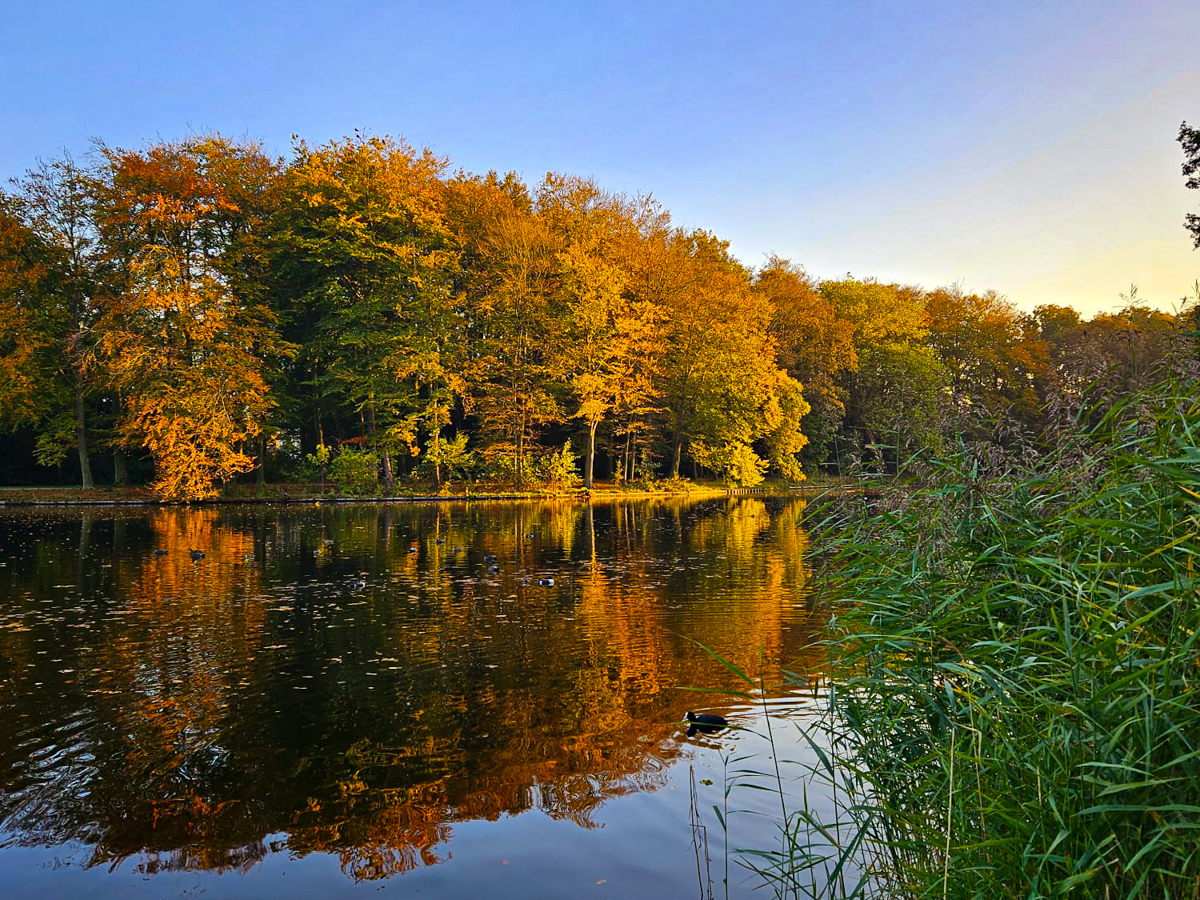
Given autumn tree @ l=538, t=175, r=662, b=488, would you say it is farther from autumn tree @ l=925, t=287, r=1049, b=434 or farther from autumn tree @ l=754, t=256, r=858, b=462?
autumn tree @ l=925, t=287, r=1049, b=434

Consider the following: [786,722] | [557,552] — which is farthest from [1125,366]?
[557,552]

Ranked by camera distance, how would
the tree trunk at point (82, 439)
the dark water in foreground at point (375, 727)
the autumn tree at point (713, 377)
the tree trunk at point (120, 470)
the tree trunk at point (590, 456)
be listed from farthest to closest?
the autumn tree at point (713, 377) → the tree trunk at point (590, 456) → the tree trunk at point (120, 470) → the tree trunk at point (82, 439) → the dark water in foreground at point (375, 727)

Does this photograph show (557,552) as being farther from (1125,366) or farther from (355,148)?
(355,148)

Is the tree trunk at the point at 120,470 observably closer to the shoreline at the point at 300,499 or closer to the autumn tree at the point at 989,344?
the shoreline at the point at 300,499

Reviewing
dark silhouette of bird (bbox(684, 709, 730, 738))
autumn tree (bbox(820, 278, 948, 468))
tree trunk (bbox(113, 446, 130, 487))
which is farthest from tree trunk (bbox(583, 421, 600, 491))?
dark silhouette of bird (bbox(684, 709, 730, 738))

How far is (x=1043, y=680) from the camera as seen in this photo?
3.62 m

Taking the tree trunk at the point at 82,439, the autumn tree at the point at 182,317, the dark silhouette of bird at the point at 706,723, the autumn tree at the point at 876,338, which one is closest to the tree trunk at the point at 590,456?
the autumn tree at the point at 182,317

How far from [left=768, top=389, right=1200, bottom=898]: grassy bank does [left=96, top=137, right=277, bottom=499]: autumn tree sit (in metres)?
36.4

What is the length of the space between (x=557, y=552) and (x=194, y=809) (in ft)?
50.2

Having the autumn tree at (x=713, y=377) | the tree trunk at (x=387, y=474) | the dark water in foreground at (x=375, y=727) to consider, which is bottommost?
the dark water in foreground at (x=375, y=727)

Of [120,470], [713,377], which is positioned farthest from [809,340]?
[120,470]

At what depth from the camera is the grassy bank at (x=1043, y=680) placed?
10.5 feet

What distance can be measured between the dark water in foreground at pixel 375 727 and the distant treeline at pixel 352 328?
22.3 metres

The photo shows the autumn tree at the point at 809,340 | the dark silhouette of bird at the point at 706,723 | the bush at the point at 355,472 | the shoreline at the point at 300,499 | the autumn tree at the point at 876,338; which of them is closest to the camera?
the dark silhouette of bird at the point at 706,723
